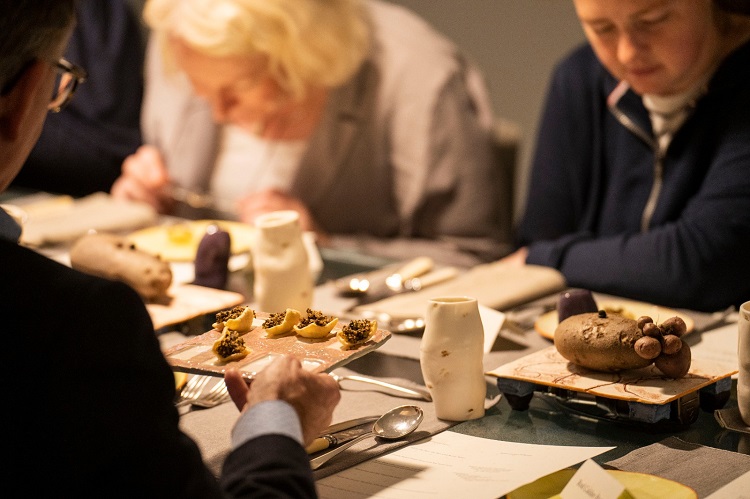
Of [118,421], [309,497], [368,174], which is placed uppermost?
[118,421]

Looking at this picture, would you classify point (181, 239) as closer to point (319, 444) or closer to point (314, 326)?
point (314, 326)

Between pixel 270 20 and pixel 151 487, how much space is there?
2.22m

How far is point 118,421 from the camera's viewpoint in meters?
0.84

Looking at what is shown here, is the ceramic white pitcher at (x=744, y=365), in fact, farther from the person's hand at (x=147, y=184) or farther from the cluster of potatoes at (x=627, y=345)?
the person's hand at (x=147, y=184)

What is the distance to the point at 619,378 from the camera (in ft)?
4.21

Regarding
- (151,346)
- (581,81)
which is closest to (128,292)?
(151,346)

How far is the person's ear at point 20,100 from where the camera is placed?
2.94 ft

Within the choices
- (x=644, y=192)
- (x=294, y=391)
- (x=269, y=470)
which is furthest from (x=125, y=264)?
(x=644, y=192)

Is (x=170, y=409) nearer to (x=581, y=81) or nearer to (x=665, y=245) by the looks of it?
(x=665, y=245)

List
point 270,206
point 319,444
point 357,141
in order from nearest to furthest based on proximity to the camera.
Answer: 1. point 319,444
2. point 270,206
3. point 357,141

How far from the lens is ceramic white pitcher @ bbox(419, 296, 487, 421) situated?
129 centimetres

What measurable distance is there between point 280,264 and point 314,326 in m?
0.42

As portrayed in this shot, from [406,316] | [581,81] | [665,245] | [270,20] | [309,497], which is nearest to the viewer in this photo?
[309,497]

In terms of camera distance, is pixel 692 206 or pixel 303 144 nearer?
pixel 692 206
